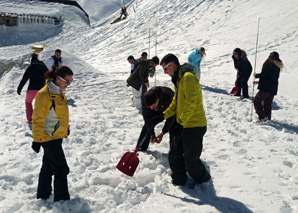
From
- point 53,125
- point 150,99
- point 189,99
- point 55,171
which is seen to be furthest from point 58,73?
point 189,99

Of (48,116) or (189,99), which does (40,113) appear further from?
(189,99)

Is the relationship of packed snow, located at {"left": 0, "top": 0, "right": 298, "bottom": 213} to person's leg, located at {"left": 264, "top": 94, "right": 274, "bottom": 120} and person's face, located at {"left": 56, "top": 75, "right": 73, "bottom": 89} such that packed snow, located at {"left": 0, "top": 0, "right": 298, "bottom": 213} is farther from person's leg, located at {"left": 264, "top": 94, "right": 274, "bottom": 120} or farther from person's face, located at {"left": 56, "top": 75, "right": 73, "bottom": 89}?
person's face, located at {"left": 56, "top": 75, "right": 73, "bottom": 89}

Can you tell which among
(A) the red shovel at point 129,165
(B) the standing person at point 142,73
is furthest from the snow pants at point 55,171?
(B) the standing person at point 142,73

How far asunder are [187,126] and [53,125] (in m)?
1.81

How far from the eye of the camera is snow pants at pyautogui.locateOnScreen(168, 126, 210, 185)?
370cm

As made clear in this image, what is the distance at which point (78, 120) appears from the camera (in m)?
7.18

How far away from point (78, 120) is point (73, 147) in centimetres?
181

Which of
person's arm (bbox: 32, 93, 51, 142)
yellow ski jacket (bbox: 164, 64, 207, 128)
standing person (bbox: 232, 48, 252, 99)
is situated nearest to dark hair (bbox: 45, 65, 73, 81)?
person's arm (bbox: 32, 93, 51, 142)

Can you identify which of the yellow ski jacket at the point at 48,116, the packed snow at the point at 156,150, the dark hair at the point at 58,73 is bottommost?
the packed snow at the point at 156,150

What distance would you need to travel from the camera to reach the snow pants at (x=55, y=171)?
334cm

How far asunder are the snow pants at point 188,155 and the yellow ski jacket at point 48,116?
65.6 inches

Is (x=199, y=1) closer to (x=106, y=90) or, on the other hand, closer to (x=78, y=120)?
(x=106, y=90)

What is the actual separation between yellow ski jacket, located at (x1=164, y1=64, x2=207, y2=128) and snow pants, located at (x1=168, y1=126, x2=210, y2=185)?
0.39 ft

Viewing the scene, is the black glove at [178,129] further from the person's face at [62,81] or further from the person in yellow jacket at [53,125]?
the person's face at [62,81]
